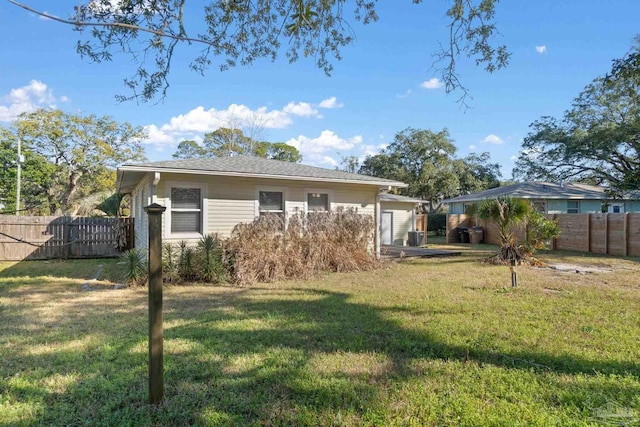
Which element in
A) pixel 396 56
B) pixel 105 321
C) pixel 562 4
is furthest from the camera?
pixel 396 56

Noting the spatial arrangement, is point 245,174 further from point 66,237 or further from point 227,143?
point 227,143

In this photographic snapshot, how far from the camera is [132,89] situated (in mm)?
4895

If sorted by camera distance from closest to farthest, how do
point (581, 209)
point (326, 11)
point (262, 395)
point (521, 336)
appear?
point (262, 395)
point (521, 336)
point (326, 11)
point (581, 209)

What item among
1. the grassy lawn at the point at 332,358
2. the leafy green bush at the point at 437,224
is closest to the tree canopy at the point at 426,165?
the leafy green bush at the point at 437,224

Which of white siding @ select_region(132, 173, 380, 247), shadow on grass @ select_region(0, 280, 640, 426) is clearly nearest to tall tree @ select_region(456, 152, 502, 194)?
white siding @ select_region(132, 173, 380, 247)

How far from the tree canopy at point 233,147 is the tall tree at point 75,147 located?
30.6 feet

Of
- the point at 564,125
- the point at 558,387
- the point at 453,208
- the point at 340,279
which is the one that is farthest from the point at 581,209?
the point at 558,387

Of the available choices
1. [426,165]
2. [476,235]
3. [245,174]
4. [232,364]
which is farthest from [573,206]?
[232,364]

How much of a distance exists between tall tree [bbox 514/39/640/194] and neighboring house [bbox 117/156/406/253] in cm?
1380

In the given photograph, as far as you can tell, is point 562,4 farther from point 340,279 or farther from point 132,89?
point 132,89

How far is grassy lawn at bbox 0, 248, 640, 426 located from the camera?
9.04 feet

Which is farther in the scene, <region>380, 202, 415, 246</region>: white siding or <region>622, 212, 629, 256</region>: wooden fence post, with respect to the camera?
<region>380, 202, 415, 246</region>: white siding

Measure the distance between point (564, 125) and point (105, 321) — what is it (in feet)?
82.2

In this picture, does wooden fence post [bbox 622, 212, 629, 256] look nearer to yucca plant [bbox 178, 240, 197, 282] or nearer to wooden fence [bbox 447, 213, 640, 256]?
wooden fence [bbox 447, 213, 640, 256]
